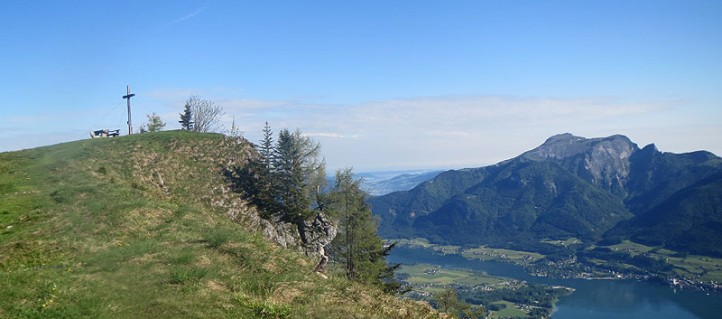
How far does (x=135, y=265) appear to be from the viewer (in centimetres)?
1781

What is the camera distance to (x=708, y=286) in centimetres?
19225

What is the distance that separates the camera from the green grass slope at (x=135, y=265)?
46.5 ft

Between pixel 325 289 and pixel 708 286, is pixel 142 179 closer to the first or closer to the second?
pixel 325 289

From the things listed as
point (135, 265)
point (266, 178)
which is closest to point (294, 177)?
point (266, 178)

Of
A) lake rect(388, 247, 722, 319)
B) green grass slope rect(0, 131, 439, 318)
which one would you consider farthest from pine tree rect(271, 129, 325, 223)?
lake rect(388, 247, 722, 319)

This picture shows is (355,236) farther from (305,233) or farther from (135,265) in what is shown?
(135,265)

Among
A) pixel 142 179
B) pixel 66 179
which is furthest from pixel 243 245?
pixel 142 179

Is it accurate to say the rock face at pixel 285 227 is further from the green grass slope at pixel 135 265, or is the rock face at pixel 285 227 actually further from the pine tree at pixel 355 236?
the green grass slope at pixel 135 265

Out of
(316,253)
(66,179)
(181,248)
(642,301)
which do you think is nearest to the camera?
(181,248)

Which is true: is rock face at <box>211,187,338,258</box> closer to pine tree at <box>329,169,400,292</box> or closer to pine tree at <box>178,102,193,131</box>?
pine tree at <box>329,169,400,292</box>

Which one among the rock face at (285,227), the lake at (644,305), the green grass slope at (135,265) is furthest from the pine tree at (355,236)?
the lake at (644,305)

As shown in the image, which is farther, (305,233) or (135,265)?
(305,233)

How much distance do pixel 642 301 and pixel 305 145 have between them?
626ft

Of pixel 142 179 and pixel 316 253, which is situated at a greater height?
pixel 142 179
